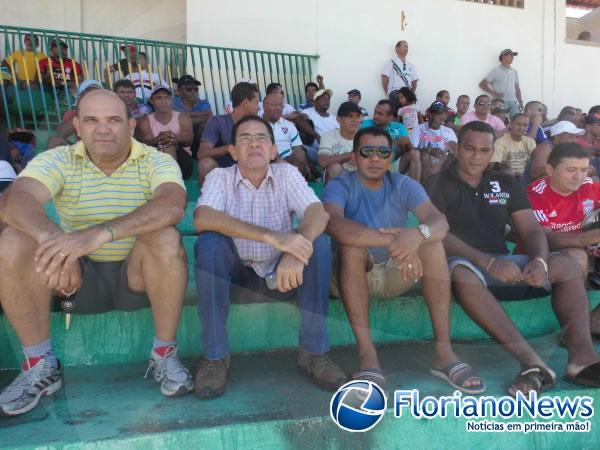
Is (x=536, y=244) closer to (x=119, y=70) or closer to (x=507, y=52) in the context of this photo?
(x=119, y=70)

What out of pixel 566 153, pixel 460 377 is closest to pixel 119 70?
pixel 566 153

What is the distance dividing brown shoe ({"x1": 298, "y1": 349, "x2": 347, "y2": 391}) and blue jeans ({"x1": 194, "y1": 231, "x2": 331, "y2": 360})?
0.12 feet

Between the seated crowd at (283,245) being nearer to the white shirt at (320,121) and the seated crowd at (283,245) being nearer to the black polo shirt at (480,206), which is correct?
the black polo shirt at (480,206)

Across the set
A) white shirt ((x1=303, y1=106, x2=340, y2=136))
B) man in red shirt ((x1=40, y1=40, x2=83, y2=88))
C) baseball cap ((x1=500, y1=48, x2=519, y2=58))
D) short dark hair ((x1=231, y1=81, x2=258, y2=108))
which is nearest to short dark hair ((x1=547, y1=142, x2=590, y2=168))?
short dark hair ((x1=231, y1=81, x2=258, y2=108))

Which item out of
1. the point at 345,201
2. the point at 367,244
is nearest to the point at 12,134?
the point at 345,201

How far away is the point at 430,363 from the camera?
2.67 m

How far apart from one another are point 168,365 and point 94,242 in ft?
1.90

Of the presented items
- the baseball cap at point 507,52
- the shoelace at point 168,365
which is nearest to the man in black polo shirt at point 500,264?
the shoelace at point 168,365

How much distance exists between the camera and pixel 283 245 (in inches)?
89.3

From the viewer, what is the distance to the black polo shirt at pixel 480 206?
2.97 metres

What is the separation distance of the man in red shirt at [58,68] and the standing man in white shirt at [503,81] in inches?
227

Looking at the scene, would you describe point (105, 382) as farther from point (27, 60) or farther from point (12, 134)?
point (27, 60)

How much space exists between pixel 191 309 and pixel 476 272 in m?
1.36

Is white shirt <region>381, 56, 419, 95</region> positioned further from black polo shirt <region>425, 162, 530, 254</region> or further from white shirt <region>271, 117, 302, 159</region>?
black polo shirt <region>425, 162, 530, 254</region>
